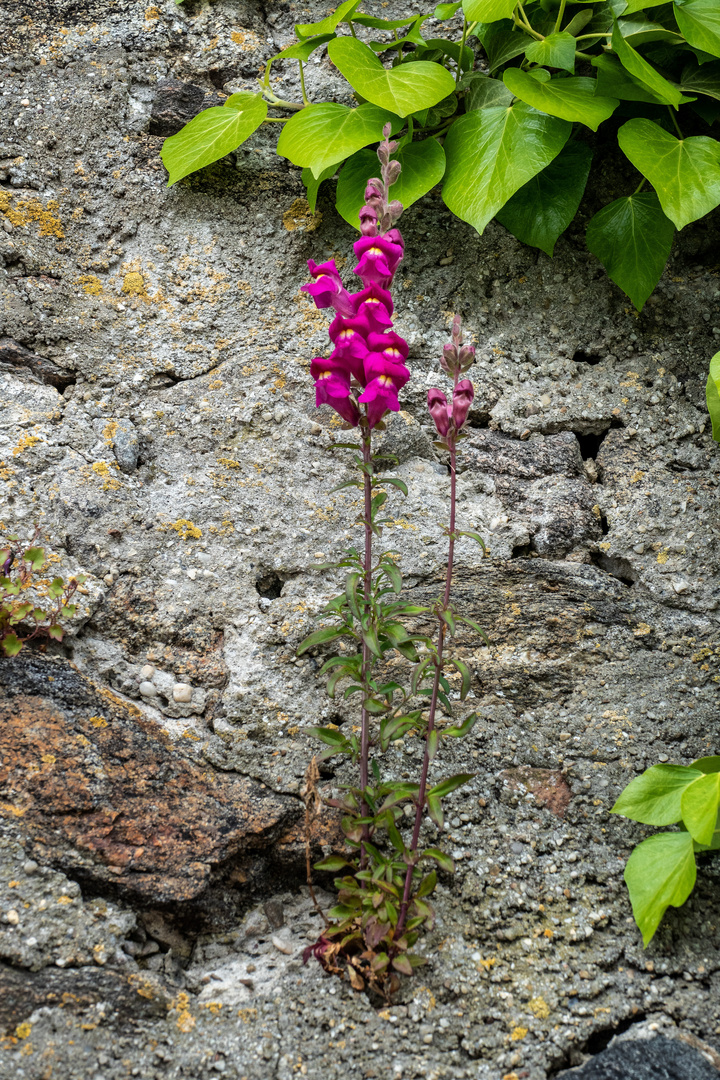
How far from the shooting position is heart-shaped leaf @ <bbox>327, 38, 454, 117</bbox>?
5.01 feet

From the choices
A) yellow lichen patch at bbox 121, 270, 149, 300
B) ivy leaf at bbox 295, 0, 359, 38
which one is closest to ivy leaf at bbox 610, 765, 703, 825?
yellow lichen patch at bbox 121, 270, 149, 300

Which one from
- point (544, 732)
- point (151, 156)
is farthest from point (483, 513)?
point (151, 156)

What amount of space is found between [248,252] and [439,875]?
4.54 feet

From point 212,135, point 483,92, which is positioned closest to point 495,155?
point 483,92

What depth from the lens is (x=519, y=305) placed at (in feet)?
5.81

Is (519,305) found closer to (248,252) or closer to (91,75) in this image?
(248,252)

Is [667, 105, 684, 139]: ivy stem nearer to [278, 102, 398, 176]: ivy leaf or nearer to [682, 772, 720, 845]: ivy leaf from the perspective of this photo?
[278, 102, 398, 176]: ivy leaf

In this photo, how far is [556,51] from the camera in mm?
1557

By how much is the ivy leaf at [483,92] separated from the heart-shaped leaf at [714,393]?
71 cm

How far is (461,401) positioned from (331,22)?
1009mm

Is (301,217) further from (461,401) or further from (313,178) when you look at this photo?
(461,401)

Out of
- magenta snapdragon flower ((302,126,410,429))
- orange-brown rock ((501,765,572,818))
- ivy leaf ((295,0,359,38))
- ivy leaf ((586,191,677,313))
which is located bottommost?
orange-brown rock ((501,765,572,818))

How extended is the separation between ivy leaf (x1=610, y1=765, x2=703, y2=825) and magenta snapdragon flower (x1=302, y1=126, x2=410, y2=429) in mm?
748

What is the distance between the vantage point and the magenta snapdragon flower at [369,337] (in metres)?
1.15
